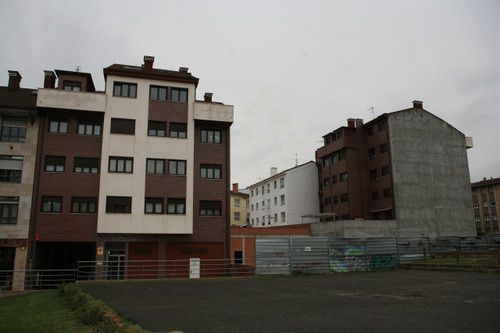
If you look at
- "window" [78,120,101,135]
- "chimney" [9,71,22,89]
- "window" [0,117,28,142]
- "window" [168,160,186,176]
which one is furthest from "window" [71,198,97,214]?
"chimney" [9,71,22,89]

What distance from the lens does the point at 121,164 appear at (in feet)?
117

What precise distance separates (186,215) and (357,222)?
21687mm

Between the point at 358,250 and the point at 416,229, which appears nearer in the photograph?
the point at 358,250

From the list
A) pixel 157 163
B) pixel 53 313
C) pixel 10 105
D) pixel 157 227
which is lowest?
pixel 53 313

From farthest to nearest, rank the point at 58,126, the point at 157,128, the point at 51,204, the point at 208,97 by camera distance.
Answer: the point at 208,97
the point at 157,128
the point at 58,126
the point at 51,204

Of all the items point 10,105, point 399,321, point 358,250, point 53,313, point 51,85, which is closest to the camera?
point 399,321

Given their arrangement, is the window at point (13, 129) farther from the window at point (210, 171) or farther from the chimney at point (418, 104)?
the chimney at point (418, 104)

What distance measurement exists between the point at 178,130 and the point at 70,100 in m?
8.81

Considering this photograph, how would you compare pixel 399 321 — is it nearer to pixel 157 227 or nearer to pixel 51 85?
pixel 157 227

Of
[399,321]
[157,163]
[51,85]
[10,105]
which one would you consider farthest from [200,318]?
[51,85]

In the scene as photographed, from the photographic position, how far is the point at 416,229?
52406 millimetres

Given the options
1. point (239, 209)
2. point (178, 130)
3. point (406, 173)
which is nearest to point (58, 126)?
point (178, 130)

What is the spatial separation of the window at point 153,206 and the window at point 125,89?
8860mm

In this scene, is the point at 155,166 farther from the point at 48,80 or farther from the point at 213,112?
the point at 48,80
